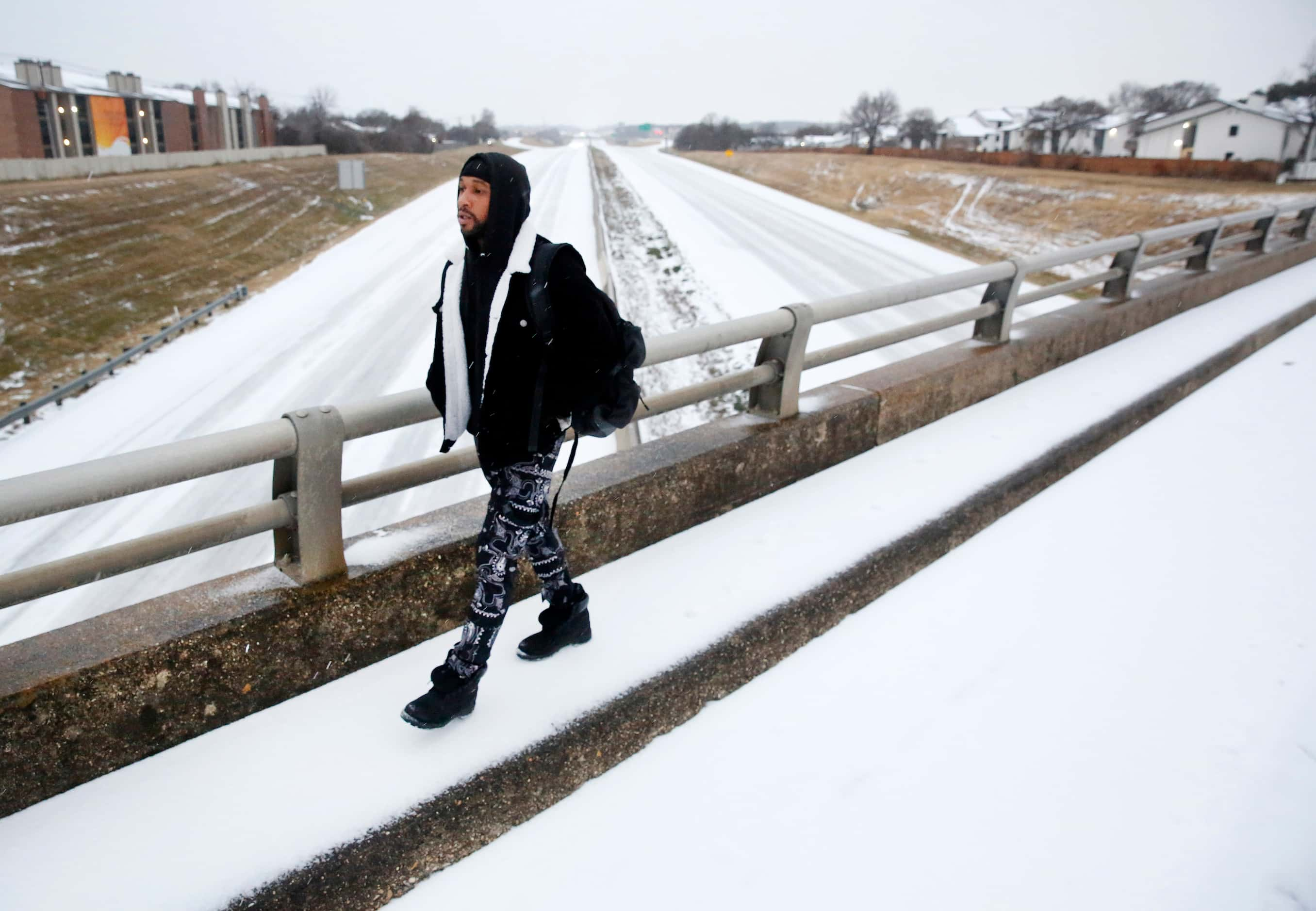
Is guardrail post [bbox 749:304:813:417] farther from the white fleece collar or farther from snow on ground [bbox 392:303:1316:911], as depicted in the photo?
the white fleece collar

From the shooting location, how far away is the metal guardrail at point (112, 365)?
683 inches

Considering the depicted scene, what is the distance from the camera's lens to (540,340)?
8.56 feet

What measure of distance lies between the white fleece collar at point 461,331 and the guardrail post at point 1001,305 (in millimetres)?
4790

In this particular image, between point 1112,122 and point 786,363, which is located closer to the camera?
point 786,363

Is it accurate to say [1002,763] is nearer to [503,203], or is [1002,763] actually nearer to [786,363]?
[786,363]

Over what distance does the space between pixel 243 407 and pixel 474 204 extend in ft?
58.5

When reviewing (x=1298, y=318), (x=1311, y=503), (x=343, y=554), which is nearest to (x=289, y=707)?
(x=343, y=554)

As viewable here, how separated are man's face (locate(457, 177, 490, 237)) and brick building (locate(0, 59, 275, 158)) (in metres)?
75.2

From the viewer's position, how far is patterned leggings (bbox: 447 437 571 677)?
2805 mm

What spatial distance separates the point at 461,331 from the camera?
8.80 feet

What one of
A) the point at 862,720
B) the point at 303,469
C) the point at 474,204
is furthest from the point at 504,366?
the point at 862,720

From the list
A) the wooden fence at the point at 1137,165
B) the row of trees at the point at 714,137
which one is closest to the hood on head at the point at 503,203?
the wooden fence at the point at 1137,165

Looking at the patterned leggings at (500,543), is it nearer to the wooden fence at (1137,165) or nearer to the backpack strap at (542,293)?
the backpack strap at (542,293)

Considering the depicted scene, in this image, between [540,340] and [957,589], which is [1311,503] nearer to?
[957,589]
